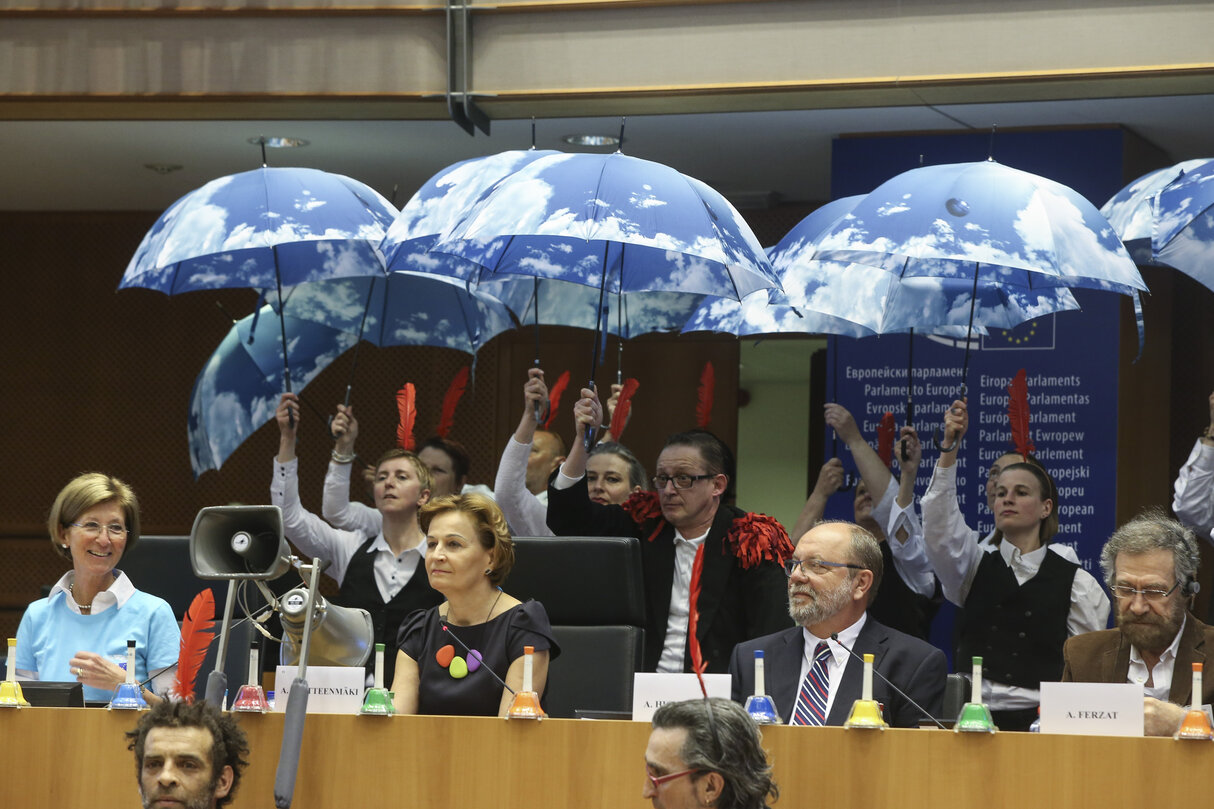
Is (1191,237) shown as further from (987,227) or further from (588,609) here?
(588,609)

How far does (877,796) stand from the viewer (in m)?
3.00

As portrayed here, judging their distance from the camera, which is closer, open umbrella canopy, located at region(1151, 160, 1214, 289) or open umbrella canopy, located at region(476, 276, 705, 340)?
open umbrella canopy, located at region(1151, 160, 1214, 289)

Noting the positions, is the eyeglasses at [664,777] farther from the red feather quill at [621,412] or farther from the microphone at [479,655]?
the red feather quill at [621,412]

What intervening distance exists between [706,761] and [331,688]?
937mm

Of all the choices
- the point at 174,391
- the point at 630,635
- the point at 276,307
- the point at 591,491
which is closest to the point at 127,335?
the point at 174,391

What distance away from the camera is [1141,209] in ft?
16.0

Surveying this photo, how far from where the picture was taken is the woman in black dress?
3613 millimetres

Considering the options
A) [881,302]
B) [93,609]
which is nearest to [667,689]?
[93,609]

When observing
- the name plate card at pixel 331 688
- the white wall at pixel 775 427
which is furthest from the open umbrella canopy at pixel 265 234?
the white wall at pixel 775 427

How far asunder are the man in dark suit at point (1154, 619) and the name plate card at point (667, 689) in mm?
1091

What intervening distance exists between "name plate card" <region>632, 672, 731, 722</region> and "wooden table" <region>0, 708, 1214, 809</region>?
5cm

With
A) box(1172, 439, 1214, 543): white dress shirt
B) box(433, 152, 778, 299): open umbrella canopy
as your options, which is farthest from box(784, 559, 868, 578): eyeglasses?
box(1172, 439, 1214, 543): white dress shirt

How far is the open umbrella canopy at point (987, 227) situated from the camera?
4238mm

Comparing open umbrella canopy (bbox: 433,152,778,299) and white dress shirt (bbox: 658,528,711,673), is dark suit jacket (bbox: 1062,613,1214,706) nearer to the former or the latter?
white dress shirt (bbox: 658,528,711,673)
